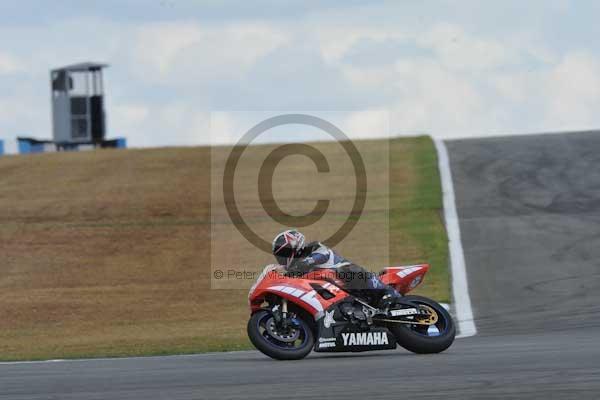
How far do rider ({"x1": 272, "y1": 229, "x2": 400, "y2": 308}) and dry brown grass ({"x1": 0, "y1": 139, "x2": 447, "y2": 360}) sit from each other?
3752 mm

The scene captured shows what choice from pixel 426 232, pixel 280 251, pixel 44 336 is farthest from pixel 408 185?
pixel 280 251

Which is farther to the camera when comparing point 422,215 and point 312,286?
point 422,215

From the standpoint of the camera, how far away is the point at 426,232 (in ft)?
84.9

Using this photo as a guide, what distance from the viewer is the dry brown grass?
18922 mm

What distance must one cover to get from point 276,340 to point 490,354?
232cm

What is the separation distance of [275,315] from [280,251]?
82cm

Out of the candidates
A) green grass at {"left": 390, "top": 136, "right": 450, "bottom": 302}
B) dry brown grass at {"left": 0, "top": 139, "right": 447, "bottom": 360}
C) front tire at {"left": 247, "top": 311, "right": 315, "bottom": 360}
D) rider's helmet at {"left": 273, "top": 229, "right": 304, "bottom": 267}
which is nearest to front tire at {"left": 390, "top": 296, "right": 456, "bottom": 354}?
front tire at {"left": 247, "top": 311, "right": 315, "bottom": 360}

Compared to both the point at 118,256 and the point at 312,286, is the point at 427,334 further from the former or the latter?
the point at 118,256

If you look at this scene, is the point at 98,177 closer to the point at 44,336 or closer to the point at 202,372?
the point at 44,336

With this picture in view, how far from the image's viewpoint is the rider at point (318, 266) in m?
12.7

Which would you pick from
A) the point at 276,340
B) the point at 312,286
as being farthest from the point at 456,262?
the point at 276,340

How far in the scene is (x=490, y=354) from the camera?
1128cm

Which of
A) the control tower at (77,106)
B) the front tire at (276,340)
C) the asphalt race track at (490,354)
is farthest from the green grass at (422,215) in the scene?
the control tower at (77,106)

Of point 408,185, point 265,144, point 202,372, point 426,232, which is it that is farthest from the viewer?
point 265,144
